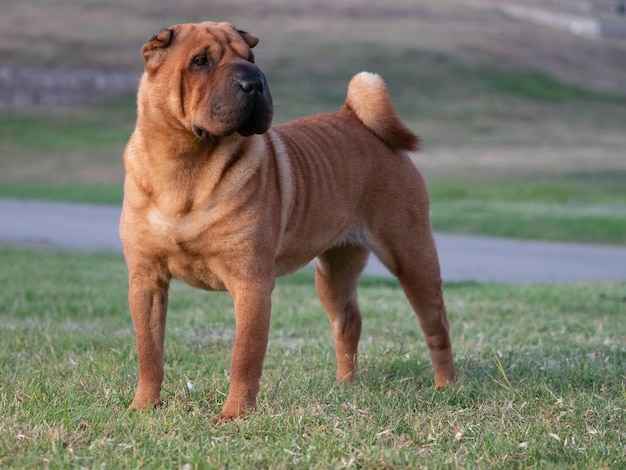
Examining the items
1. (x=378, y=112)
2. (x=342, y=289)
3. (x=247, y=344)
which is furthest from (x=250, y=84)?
(x=342, y=289)

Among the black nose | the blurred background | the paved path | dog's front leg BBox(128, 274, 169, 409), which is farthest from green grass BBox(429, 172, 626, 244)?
the black nose

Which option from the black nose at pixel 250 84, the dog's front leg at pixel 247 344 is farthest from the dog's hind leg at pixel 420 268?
the black nose at pixel 250 84

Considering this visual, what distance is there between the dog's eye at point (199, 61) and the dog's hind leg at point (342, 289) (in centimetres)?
179

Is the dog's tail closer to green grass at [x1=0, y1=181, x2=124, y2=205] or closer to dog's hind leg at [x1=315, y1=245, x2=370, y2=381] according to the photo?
dog's hind leg at [x1=315, y1=245, x2=370, y2=381]

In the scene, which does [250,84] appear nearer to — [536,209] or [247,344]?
[247,344]

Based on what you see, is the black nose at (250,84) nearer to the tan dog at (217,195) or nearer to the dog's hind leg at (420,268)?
the tan dog at (217,195)

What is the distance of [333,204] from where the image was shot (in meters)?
5.50

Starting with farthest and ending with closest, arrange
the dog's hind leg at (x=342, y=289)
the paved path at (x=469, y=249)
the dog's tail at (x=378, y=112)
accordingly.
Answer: the paved path at (x=469, y=249) → the dog's hind leg at (x=342, y=289) → the dog's tail at (x=378, y=112)

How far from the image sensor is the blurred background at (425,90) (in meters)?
23.5

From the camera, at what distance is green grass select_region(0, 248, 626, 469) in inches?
162

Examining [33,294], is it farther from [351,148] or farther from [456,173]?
[456,173]

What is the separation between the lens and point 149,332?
16.6 feet

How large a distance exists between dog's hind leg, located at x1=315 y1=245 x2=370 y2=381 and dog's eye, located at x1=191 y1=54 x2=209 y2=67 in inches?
70.3

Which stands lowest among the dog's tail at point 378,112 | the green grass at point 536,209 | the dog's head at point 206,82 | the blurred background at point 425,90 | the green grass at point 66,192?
the blurred background at point 425,90
